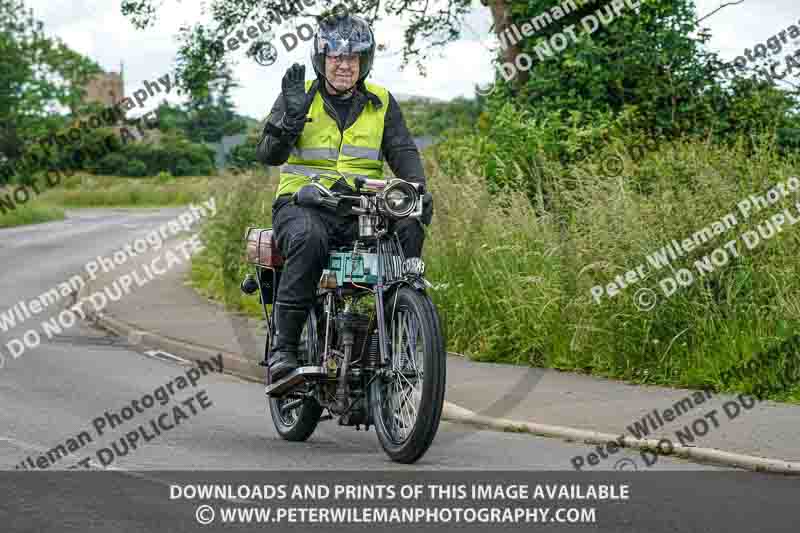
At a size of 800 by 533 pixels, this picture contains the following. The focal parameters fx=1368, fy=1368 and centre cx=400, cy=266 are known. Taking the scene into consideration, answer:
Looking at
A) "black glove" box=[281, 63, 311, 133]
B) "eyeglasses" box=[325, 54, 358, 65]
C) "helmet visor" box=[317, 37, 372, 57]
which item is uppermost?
"helmet visor" box=[317, 37, 372, 57]

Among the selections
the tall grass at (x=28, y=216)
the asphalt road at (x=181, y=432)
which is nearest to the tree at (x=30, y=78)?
the tall grass at (x=28, y=216)

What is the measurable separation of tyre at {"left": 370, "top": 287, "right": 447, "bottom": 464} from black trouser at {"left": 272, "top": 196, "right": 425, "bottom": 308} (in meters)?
0.43

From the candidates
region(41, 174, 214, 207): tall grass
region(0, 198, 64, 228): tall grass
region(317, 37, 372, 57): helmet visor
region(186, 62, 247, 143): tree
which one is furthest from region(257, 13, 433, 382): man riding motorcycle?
region(41, 174, 214, 207): tall grass

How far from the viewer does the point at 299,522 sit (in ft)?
19.8

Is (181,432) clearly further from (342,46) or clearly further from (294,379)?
(342,46)

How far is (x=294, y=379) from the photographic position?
7719 mm


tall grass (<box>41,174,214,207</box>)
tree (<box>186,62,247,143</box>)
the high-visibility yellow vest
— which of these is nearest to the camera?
the high-visibility yellow vest

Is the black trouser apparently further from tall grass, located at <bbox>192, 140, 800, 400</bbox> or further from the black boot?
tall grass, located at <bbox>192, 140, 800, 400</bbox>

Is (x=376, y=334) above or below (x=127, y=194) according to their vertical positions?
above

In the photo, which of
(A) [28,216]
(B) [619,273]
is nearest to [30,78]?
(A) [28,216]

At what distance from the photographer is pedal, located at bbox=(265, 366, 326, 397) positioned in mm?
7602

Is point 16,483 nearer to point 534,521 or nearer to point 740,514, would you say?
point 534,521

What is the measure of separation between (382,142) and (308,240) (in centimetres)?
93

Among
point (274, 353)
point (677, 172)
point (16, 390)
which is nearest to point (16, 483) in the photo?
point (274, 353)
